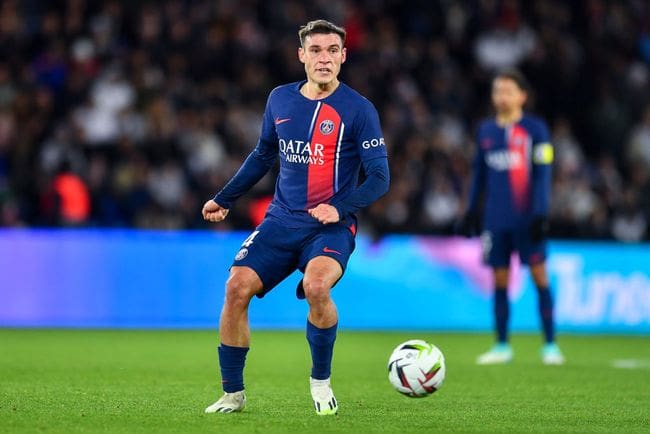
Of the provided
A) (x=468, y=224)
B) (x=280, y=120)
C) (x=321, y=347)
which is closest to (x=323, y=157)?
(x=280, y=120)

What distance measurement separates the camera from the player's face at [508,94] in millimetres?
11422

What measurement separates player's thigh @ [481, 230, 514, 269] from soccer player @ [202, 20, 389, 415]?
4512mm

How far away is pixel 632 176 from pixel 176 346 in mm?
9488

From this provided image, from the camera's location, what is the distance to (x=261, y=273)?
6867mm

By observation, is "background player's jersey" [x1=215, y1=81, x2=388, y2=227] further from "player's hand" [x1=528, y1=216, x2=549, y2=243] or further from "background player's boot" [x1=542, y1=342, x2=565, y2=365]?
"background player's boot" [x1=542, y1=342, x2=565, y2=365]

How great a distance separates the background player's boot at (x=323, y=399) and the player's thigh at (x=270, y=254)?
60cm

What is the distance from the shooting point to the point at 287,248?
274 inches

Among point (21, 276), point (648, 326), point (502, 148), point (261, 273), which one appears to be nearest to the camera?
point (261, 273)

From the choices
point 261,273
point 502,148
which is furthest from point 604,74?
point 261,273

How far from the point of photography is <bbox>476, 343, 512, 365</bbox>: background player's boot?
36.6 ft

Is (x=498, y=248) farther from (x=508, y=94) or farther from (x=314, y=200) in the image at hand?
(x=314, y=200)

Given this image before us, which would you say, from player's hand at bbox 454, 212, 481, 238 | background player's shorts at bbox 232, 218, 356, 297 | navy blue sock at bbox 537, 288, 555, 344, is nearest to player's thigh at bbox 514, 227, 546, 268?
navy blue sock at bbox 537, 288, 555, 344

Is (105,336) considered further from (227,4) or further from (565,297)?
(227,4)

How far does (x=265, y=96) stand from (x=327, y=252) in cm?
1156
